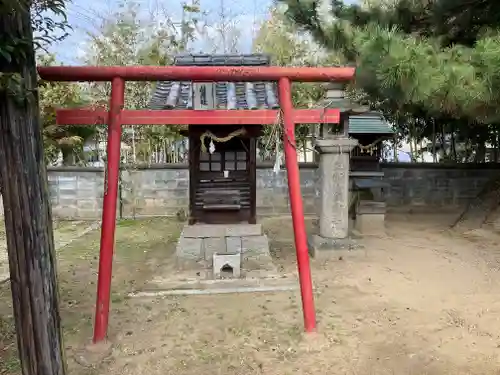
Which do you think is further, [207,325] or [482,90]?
[482,90]

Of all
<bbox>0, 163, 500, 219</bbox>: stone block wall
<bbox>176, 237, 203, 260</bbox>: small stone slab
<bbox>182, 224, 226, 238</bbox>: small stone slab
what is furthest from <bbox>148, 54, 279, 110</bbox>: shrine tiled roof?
<bbox>0, 163, 500, 219</bbox>: stone block wall

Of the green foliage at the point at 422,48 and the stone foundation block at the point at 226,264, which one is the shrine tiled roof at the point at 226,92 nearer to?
the green foliage at the point at 422,48

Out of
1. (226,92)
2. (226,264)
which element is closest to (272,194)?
(226,264)

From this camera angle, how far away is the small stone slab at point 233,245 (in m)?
6.82

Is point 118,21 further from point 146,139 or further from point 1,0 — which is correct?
point 1,0

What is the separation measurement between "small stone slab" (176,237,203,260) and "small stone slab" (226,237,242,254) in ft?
1.42

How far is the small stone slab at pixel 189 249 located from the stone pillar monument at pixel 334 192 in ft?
6.16

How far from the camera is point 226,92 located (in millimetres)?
6137

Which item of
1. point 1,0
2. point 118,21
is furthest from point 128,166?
point 1,0

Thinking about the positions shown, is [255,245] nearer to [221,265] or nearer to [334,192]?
[221,265]

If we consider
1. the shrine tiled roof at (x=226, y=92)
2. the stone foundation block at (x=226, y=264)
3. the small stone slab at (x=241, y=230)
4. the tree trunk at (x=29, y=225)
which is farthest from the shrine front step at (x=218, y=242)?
the tree trunk at (x=29, y=225)

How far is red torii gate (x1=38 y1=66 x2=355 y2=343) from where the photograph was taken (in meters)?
3.98

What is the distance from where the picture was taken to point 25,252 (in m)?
2.74

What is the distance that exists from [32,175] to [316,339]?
9.25 feet
